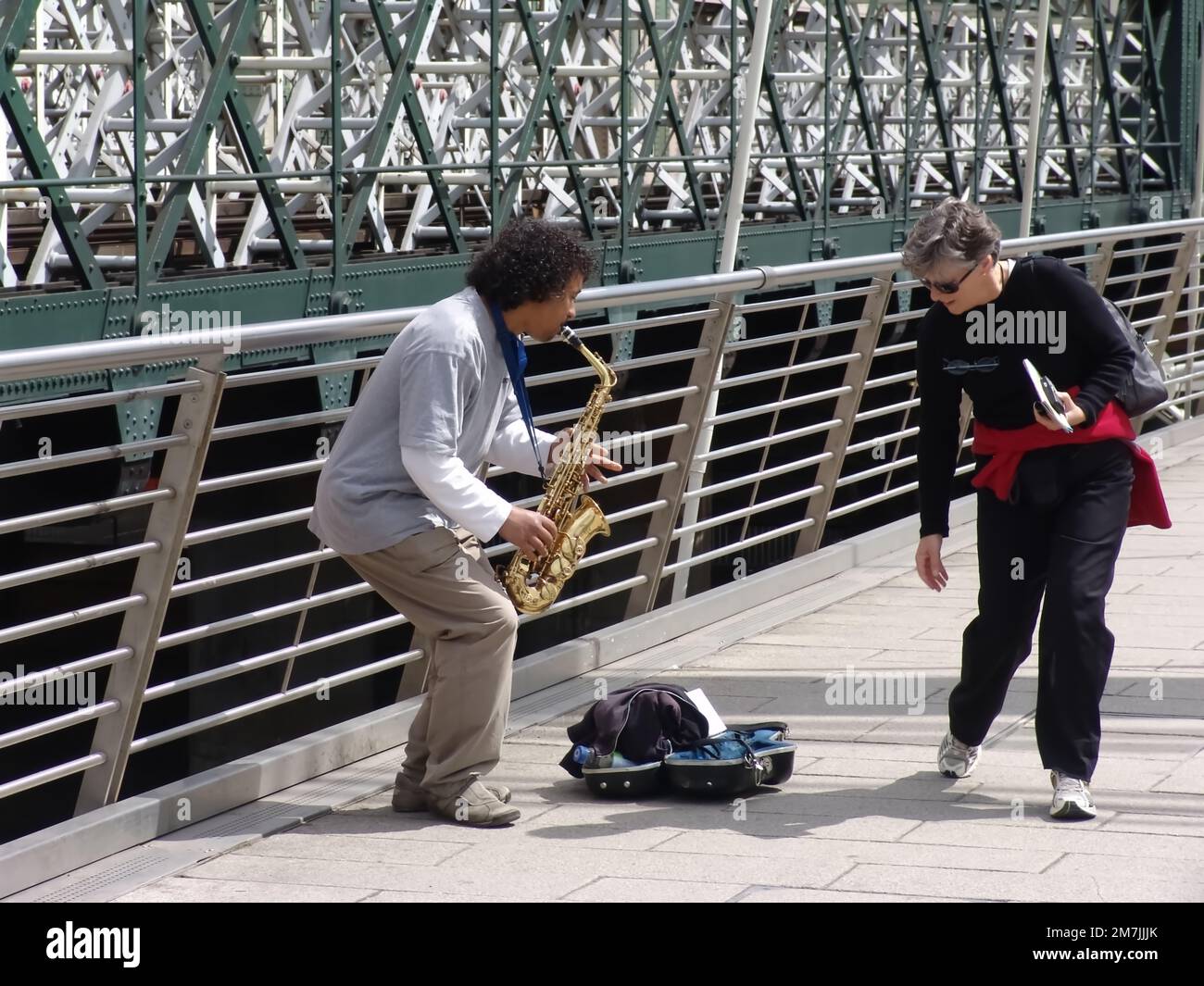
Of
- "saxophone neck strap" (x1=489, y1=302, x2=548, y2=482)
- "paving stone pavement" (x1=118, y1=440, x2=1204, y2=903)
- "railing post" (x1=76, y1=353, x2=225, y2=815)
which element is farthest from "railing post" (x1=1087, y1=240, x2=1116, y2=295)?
"railing post" (x1=76, y1=353, x2=225, y2=815)

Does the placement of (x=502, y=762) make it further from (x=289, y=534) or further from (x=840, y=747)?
(x=289, y=534)

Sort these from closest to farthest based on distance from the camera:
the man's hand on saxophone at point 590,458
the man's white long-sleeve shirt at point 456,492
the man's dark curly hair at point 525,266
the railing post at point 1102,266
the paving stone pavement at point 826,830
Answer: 1. the paving stone pavement at point 826,830
2. the man's white long-sleeve shirt at point 456,492
3. the man's dark curly hair at point 525,266
4. the man's hand on saxophone at point 590,458
5. the railing post at point 1102,266

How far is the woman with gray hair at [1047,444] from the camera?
16.2ft

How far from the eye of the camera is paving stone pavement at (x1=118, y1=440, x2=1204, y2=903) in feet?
14.6

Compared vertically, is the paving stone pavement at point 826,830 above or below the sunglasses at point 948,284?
below

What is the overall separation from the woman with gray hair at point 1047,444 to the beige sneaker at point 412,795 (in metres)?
1.40

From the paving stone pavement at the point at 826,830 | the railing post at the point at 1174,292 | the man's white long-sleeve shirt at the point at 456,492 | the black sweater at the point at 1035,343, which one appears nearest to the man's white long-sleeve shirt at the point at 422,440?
the man's white long-sleeve shirt at the point at 456,492

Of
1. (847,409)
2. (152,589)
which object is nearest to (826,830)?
(152,589)

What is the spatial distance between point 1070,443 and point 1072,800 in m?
0.90

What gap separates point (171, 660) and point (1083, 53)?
50.8 ft

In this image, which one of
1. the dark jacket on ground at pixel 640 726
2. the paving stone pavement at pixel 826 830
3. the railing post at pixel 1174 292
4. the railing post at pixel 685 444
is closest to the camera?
the paving stone pavement at pixel 826 830

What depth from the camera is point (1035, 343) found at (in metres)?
5.03

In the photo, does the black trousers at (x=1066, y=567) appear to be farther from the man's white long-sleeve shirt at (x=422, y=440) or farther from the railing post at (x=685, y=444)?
the railing post at (x=685, y=444)
